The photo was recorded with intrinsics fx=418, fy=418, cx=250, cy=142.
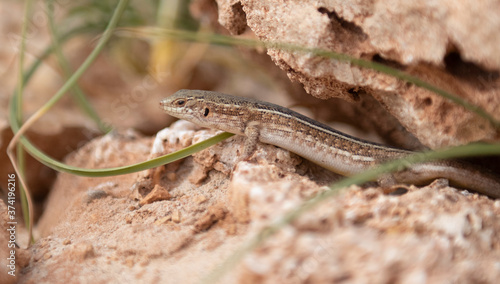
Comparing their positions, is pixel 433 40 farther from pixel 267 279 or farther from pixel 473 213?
pixel 267 279

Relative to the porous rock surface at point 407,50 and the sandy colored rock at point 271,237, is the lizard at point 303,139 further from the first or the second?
the porous rock surface at point 407,50

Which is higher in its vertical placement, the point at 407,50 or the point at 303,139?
the point at 407,50

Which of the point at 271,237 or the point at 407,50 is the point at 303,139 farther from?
the point at 271,237

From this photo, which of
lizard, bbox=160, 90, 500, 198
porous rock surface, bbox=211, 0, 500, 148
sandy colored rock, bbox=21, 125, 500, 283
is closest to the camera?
sandy colored rock, bbox=21, 125, 500, 283

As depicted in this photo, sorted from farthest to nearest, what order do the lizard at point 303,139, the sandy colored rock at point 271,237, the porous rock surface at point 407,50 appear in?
1. the lizard at point 303,139
2. the porous rock surface at point 407,50
3. the sandy colored rock at point 271,237

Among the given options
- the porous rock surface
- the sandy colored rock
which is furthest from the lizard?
the porous rock surface

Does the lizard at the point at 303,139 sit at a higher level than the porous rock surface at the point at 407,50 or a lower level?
lower

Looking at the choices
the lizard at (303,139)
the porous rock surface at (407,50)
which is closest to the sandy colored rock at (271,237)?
the lizard at (303,139)

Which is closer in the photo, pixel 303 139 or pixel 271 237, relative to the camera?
pixel 271 237

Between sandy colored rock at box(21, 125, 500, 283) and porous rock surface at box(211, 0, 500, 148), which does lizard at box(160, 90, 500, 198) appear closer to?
sandy colored rock at box(21, 125, 500, 283)

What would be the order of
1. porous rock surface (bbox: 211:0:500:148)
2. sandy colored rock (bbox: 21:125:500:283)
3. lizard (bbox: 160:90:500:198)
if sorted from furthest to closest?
lizard (bbox: 160:90:500:198) < porous rock surface (bbox: 211:0:500:148) < sandy colored rock (bbox: 21:125:500:283)

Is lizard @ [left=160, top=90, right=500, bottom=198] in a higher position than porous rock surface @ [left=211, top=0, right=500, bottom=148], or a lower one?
lower

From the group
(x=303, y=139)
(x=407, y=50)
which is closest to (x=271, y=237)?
(x=407, y=50)
